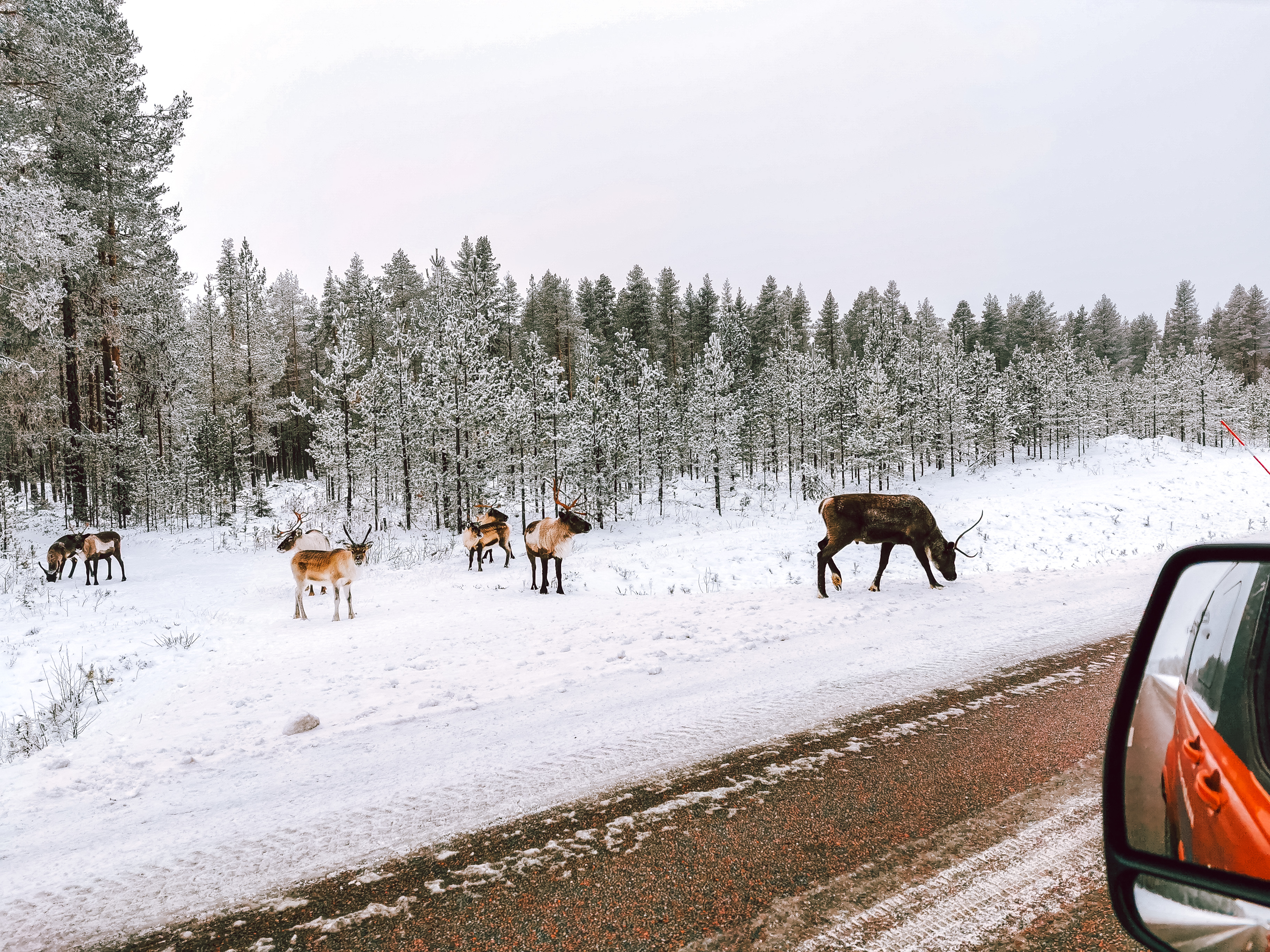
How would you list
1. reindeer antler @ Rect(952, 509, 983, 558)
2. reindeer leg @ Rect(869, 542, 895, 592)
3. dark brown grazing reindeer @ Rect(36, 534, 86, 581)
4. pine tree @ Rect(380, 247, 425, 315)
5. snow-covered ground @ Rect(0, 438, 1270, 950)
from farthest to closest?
1. pine tree @ Rect(380, 247, 425, 315)
2. dark brown grazing reindeer @ Rect(36, 534, 86, 581)
3. reindeer leg @ Rect(869, 542, 895, 592)
4. reindeer antler @ Rect(952, 509, 983, 558)
5. snow-covered ground @ Rect(0, 438, 1270, 950)

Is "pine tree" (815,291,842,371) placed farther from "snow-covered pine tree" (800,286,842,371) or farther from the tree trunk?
the tree trunk

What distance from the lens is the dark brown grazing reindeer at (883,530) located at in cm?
1038

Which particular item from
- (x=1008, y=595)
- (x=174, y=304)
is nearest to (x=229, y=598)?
(x=1008, y=595)

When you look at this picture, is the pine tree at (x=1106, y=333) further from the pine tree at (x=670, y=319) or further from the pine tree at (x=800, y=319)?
the pine tree at (x=670, y=319)

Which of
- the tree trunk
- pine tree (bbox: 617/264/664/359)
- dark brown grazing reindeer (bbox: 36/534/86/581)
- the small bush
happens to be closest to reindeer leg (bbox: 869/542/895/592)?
the small bush

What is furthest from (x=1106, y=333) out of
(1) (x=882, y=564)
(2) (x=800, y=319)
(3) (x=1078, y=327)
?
(1) (x=882, y=564)

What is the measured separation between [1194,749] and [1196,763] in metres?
0.05

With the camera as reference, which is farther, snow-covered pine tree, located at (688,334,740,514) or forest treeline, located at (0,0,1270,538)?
snow-covered pine tree, located at (688,334,740,514)

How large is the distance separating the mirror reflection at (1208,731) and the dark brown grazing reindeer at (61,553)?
19.0 meters

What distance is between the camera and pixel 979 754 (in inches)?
162

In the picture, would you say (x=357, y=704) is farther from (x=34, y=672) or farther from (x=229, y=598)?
(x=229, y=598)

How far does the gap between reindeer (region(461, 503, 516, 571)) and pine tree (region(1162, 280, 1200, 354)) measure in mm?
104618

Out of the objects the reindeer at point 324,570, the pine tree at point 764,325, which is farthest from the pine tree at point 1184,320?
the reindeer at point 324,570

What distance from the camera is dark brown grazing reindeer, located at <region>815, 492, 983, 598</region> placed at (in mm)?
10383
